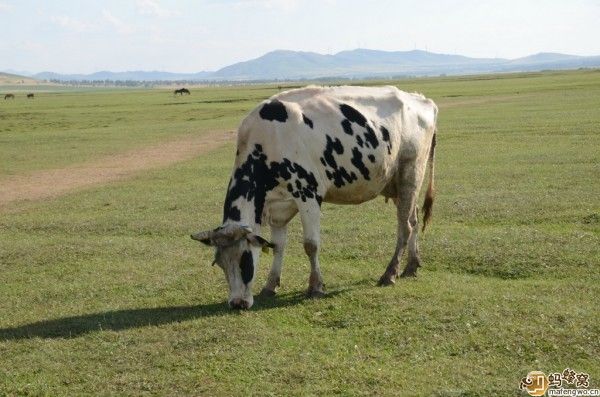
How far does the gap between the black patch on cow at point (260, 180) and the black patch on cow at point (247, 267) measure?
1.86 ft

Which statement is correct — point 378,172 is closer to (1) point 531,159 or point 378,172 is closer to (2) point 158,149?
(1) point 531,159

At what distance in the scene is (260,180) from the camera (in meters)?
9.35

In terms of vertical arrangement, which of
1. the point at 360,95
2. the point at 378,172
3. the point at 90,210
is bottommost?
the point at 90,210

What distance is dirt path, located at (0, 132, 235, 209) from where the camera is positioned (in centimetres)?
2081

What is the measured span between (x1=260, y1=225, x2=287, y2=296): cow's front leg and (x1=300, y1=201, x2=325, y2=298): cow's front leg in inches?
A: 17.7

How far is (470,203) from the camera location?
15.4 metres

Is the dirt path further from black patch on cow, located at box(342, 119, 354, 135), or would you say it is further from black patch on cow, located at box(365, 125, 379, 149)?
black patch on cow, located at box(365, 125, 379, 149)

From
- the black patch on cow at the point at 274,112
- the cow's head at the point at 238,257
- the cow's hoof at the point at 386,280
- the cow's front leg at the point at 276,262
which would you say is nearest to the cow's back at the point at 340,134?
the black patch on cow at the point at 274,112

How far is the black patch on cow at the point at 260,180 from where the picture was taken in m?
9.23

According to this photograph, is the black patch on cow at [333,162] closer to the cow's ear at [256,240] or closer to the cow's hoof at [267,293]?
the cow's ear at [256,240]

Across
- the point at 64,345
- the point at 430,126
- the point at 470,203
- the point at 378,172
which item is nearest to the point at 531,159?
the point at 470,203

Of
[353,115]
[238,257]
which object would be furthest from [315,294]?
[353,115]

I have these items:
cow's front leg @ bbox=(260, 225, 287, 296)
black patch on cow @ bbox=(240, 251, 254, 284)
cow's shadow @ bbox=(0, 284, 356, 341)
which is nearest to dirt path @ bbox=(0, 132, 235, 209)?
cow's shadow @ bbox=(0, 284, 356, 341)

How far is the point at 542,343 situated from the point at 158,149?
82.8 ft
